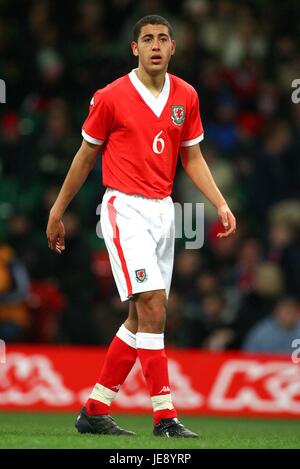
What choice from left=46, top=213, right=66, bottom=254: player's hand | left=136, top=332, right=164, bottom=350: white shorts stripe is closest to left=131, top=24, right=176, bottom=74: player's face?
left=46, top=213, right=66, bottom=254: player's hand

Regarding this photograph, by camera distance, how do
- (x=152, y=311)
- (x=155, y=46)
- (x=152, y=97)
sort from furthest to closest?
(x=152, y=97) → (x=155, y=46) → (x=152, y=311)

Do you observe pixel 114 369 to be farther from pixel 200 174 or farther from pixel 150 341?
pixel 200 174

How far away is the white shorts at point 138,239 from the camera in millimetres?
6871

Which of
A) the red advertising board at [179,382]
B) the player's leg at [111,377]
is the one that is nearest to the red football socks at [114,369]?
the player's leg at [111,377]

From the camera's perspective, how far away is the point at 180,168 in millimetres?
13953

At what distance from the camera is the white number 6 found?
705cm

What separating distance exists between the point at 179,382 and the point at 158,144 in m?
4.92

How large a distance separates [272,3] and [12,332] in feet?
19.6

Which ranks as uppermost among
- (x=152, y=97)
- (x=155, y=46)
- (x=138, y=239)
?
(x=155, y=46)

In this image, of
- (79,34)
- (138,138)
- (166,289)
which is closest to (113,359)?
(166,289)

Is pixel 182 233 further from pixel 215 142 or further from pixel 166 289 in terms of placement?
pixel 166 289

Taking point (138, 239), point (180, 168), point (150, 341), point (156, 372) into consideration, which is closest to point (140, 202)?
point (138, 239)

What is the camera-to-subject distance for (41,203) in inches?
522

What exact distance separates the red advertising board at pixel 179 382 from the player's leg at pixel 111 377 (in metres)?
4.24
